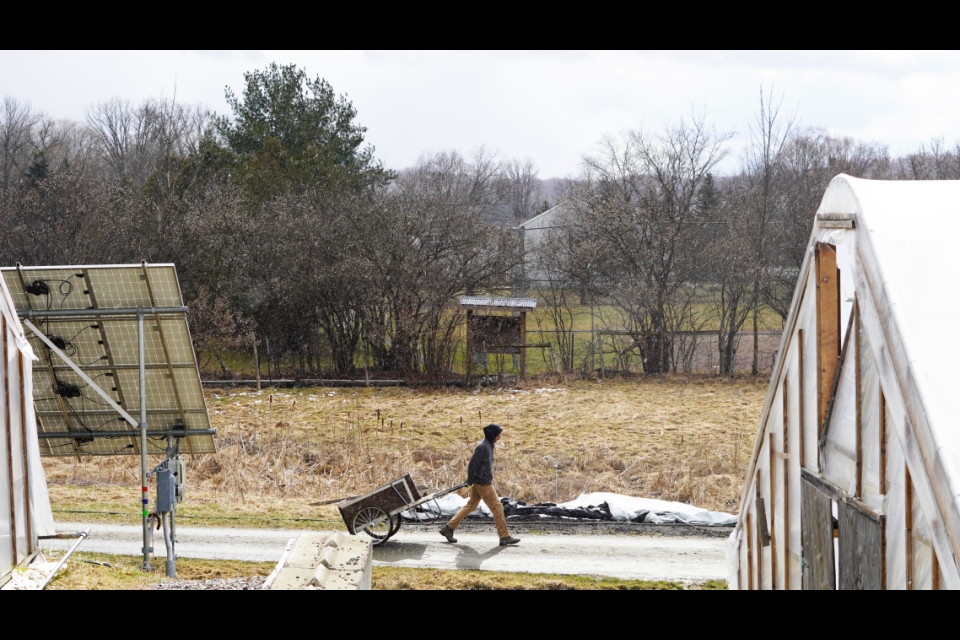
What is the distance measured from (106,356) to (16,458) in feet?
8.40

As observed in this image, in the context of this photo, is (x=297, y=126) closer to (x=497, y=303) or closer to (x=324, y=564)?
(x=497, y=303)

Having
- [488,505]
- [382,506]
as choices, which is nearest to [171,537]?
[382,506]

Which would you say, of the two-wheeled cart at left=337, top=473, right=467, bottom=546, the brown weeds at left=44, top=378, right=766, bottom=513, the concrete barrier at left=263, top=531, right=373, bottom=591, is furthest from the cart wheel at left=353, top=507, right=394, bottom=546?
the brown weeds at left=44, top=378, right=766, bottom=513

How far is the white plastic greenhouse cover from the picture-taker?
3393mm

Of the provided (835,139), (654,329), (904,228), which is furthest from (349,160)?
(904,228)

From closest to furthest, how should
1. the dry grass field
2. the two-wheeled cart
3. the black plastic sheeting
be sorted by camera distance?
1. the two-wheeled cart
2. the black plastic sheeting
3. the dry grass field

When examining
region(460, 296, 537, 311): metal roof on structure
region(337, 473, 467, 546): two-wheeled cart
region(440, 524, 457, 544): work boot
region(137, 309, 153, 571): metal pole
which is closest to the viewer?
region(137, 309, 153, 571): metal pole

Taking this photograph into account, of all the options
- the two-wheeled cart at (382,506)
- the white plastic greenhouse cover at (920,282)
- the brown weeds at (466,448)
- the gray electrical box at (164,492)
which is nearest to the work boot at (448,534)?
the two-wheeled cart at (382,506)

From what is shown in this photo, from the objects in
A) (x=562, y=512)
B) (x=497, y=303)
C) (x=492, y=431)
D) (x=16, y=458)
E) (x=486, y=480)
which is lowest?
(x=562, y=512)

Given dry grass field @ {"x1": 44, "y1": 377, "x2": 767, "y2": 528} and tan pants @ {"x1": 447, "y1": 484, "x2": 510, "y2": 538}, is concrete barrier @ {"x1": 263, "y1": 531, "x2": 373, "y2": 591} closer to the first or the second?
tan pants @ {"x1": 447, "y1": 484, "x2": 510, "y2": 538}

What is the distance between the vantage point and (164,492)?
991 centimetres

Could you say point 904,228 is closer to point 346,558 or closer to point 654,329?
point 346,558

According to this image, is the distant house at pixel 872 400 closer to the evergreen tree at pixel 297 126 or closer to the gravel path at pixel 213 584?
the gravel path at pixel 213 584

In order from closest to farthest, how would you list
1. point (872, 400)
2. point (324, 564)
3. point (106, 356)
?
1. point (872, 400)
2. point (324, 564)
3. point (106, 356)
